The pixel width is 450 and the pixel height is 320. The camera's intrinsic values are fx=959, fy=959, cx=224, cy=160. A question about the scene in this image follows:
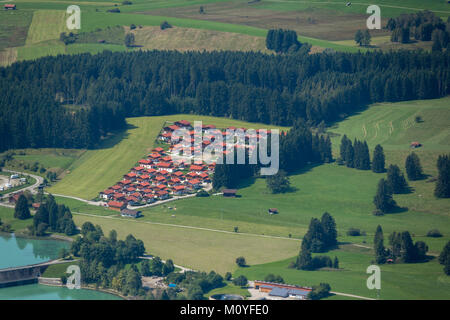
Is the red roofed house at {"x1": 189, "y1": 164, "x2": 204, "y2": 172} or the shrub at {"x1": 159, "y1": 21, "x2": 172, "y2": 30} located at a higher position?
the shrub at {"x1": 159, "y1": 21, "x2": 172, "y2": 30}

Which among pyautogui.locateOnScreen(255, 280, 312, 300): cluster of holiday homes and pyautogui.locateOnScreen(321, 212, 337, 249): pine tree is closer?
pyautogui.locateOnScreen(255, 280, 312, 300): cluster of holiday homes

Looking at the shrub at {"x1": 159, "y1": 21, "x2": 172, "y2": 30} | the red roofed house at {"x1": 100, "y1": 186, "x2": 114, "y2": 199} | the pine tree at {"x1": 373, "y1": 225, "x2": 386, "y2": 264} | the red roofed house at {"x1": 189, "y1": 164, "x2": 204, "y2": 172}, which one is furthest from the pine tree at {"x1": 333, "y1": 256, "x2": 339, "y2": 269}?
the shrub at {"x1": 159, "y1": 21, "x2": 172, "y2": 30}

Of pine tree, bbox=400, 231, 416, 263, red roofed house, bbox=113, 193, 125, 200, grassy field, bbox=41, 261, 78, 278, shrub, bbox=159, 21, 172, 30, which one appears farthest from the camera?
shrub, bbox=159, 21, 172, 30

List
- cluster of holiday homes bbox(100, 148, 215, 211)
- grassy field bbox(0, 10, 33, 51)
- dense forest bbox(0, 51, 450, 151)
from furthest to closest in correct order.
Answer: grassy field bbox(0, 10, 33, 51)
dense forest bbox(0, 51, 450, 151)
cluster of holiday homes bbox(100, 148, 215, 211)

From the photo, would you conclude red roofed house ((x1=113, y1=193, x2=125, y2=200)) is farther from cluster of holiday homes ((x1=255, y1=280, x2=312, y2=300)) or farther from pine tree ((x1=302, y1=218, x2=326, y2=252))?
cluster of holiday homes ((x1=255, y1=280, x2=312, y2=300))

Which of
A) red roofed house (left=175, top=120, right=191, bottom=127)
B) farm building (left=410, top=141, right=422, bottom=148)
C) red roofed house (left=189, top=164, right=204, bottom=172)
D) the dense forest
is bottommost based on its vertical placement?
red roofed house (left=189, top=164, right=204, bottom=172)

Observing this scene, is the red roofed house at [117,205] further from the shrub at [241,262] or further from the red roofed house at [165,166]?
the shrub at [241,262]

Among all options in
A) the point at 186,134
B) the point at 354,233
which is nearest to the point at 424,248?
the point at 354,233
